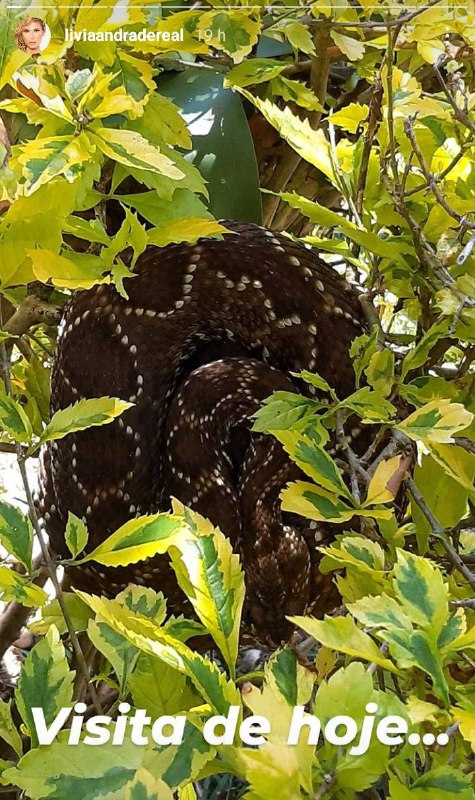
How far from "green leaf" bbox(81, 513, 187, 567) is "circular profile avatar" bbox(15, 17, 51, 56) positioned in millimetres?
281

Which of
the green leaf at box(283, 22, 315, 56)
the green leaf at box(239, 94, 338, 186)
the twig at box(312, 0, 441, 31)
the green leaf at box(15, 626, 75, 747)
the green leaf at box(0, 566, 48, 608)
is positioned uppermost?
the twig at box(312, 0, 441, 31)

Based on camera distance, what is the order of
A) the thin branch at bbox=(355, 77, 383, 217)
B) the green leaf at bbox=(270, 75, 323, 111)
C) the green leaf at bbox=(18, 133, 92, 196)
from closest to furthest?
the green leaf at bbox=(18, 133, 92, 196) < the thin branch at bbox=(355, 77, 383, 217) < the green leaf at bbox=(270, 75, 323, 111)

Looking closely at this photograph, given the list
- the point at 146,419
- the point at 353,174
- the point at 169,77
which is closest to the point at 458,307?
the point at 353,174

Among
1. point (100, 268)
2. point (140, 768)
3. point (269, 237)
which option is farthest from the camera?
point (269, 237)

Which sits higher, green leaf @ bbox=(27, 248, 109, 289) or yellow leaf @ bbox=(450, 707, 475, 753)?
green leaf @ bbox=(27, 248, 109, 289)

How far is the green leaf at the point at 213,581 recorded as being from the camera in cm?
27

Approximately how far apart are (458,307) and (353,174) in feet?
0.44

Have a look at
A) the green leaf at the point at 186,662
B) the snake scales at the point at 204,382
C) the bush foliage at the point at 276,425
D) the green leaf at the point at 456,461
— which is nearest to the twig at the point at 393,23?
the bush foliage at the point at 276,425

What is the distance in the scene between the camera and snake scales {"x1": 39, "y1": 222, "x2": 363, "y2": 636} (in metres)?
0.50

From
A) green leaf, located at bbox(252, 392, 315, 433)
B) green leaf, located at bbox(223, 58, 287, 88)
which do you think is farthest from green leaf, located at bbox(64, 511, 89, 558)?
green leaf, located at bbox(223, 58, 287, 88)

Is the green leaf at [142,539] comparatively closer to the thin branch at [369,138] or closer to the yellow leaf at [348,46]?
the thin branch at [369,138]

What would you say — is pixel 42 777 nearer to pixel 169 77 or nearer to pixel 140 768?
pixel 140 768

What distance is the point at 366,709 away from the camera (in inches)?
9.0

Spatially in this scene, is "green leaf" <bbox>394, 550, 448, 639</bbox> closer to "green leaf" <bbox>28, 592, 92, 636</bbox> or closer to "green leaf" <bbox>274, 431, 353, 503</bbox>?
"green leaf" <bbox>274, 431, 353, 503</bbox>
